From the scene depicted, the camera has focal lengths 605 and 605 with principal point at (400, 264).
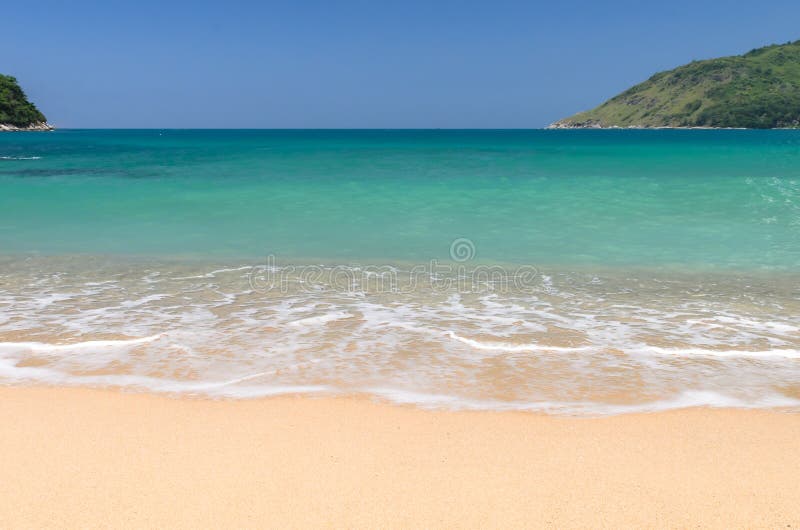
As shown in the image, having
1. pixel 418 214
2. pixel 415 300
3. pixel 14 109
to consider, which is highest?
pixel 14 109

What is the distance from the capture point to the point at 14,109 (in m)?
130

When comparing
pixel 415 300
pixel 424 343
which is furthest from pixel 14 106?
pixel 424 343

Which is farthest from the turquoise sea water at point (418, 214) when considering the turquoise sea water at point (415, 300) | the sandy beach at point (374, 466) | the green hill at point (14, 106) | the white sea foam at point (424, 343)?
the green hill at point (14, 106)

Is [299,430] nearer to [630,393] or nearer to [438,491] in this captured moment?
[438,491]

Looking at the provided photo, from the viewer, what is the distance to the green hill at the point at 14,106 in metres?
127

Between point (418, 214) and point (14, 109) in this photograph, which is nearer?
point (418, 214)

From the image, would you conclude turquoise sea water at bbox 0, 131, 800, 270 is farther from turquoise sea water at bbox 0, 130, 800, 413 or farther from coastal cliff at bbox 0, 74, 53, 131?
coastal cliff at bbox 0, 74, 53, 131

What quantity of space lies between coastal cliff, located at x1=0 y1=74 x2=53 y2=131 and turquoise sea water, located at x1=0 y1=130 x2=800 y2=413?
429 ft

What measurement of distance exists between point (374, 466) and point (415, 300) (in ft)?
14.9

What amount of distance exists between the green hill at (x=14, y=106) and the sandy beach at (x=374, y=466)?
14950 centimetres

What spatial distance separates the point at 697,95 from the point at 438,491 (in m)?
227

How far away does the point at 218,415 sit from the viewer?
4531mm

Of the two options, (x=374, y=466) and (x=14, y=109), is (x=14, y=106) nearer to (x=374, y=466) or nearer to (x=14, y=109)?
(x=14, y=109)

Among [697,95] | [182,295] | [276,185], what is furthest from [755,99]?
[182,295]
